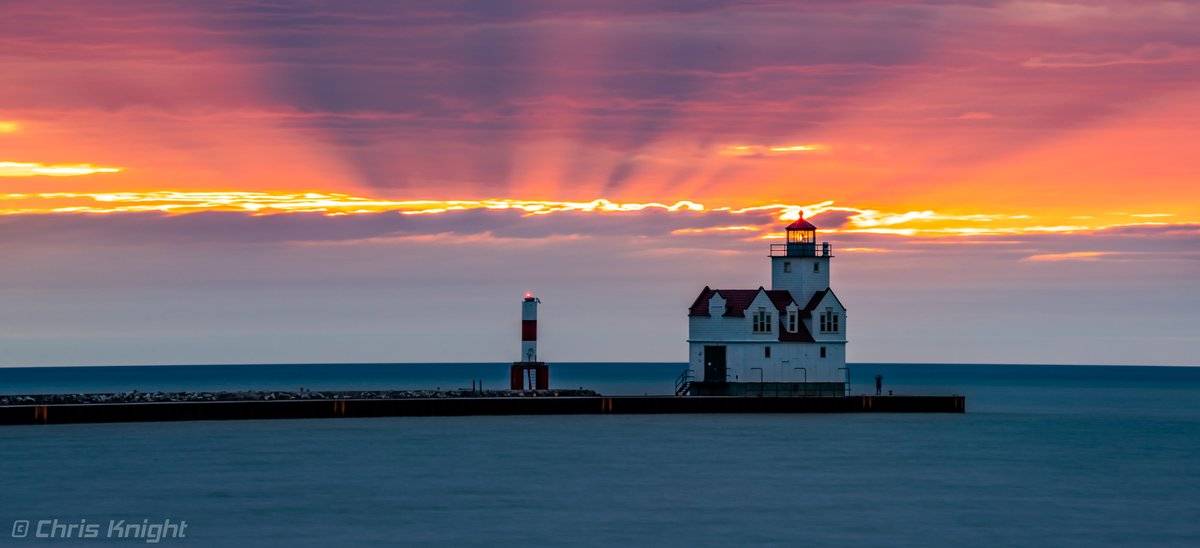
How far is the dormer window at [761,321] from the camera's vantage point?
72.8 metres

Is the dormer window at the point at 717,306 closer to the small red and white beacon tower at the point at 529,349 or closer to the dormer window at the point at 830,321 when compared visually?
the dormer window at the point at 830,321

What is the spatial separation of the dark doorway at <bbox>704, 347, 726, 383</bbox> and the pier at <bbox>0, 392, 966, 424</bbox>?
3.13 ft

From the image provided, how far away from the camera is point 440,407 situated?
80438mm

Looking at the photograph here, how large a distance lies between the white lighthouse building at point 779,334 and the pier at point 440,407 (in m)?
0.80

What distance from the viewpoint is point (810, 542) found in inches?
1506

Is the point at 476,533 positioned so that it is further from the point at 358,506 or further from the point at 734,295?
the point at 734,295

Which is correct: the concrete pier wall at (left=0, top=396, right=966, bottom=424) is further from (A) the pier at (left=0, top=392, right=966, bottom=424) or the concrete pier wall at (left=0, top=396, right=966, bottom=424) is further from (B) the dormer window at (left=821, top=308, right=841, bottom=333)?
(B) the dormer window at (left=821, top=308, right=841, bottom=333)

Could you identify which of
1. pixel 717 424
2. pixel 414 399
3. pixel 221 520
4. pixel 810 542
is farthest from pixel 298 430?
pixel 810 542

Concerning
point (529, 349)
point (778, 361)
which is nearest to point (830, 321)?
point (778, 361)

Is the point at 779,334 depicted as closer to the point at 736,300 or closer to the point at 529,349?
the point at 736,300

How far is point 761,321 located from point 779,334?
108cm

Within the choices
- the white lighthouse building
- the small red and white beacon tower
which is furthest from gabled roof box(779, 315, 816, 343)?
the small red and white beacon tower

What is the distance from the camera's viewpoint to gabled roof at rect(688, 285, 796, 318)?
73125 mm

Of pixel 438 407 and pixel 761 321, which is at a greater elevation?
pixel 761 321
